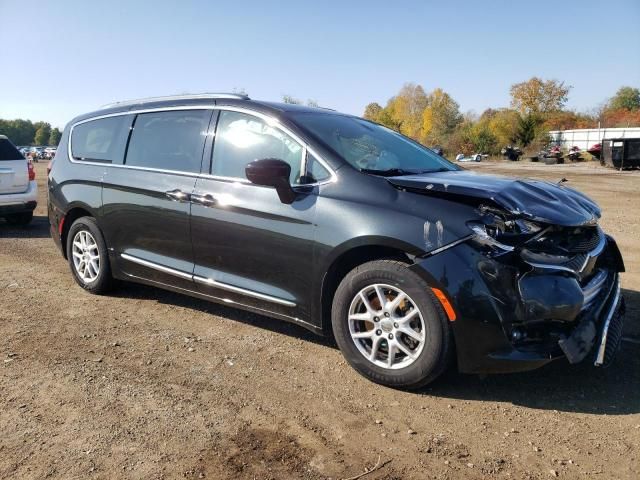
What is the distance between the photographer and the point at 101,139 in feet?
17.8

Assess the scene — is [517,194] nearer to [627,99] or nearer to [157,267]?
[157,267]

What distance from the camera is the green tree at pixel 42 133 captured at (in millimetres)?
158250

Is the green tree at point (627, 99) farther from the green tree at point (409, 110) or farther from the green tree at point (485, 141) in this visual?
the green tree at point (485, 141)

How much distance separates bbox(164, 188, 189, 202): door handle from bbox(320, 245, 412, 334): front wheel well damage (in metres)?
1.44

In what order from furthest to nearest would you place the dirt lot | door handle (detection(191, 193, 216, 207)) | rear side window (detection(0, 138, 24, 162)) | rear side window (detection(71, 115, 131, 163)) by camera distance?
1. rear side window (detection(0, 138, 24, 162))
2. rear side window (detection(71, 115, 131, 163))
3. door handle (detection(191, 193, 216, 207))
4. the dirt lot

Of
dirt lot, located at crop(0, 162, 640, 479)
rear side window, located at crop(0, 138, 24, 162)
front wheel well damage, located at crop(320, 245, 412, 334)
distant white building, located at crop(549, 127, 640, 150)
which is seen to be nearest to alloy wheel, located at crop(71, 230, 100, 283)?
dirt lot, located at crop(0, 162, 640, 479)

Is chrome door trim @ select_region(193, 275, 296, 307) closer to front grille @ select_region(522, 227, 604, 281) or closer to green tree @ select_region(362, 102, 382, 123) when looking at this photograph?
front grille @ select_region(522, 227, 604, 281)

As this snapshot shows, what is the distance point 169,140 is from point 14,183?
19.8ft

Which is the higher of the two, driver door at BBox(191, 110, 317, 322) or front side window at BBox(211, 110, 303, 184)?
front side window at BBox(211, 110, 303, 184)

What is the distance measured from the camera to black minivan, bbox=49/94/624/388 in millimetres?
3121

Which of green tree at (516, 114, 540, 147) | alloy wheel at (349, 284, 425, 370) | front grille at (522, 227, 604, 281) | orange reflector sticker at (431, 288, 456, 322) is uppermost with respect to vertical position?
green tree at (516, 114, 540, 147)

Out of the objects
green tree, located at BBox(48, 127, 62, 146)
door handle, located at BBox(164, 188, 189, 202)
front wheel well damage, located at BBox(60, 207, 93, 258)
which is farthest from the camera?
green tree, located at BBox(48, 127, 62, 146)

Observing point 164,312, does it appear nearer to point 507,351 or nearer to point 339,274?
point 339,274

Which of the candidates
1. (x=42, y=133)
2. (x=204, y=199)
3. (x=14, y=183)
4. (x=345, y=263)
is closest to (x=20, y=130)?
(x=42, y=133)
